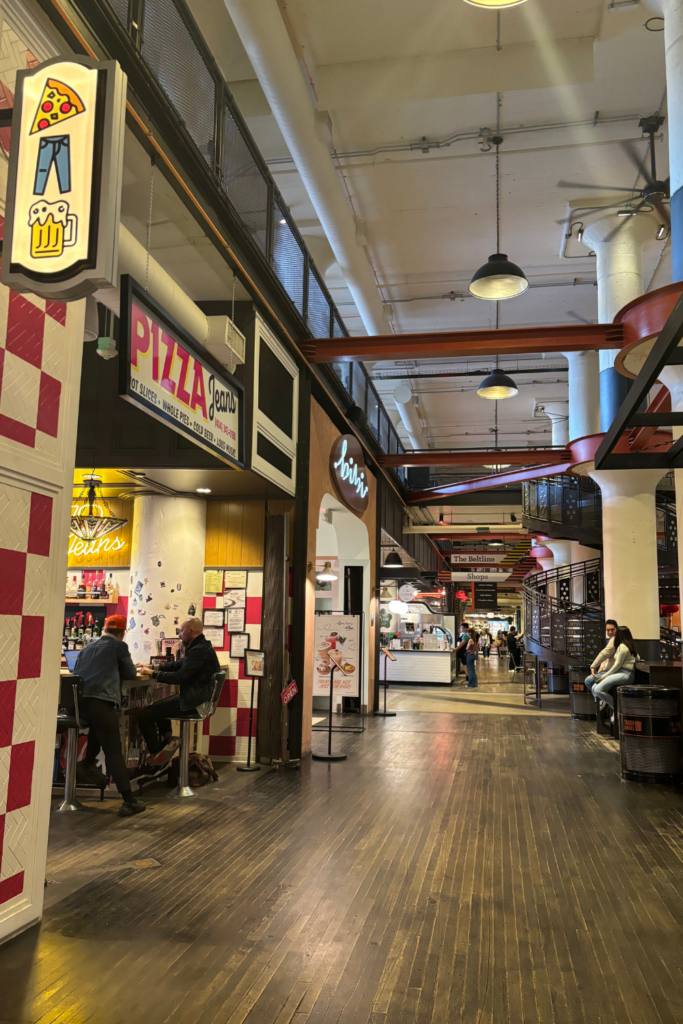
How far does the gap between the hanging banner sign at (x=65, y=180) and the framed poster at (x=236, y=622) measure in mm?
5950

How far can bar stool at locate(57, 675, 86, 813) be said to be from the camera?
6004mm

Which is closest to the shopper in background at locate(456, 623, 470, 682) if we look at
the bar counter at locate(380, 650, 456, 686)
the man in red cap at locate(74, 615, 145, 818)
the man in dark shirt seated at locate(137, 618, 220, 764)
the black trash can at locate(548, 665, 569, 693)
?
the bar counter at locate(380, 650, 456, 686)

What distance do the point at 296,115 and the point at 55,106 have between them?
4.71 m

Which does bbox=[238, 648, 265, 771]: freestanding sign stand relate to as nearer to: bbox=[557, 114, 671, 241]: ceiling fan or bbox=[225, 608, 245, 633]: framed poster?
bbox=[225, 608, 245, 633]: framed poster

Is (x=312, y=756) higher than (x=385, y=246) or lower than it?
lower

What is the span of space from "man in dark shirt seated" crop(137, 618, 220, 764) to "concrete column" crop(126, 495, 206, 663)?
106 cm

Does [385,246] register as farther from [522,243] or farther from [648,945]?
[648,945]

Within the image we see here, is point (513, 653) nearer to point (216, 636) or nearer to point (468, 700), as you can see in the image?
point (468, 700)

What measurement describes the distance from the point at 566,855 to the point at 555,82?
6828 millimetres

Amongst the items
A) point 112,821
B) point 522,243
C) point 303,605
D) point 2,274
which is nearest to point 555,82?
point 522,243

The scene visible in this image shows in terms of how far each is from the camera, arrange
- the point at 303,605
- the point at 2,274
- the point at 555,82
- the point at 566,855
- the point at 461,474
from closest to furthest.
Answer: the point at 2,274
the point at 566,855
the point at 555,82
the point at 303,605
the point at 461,474

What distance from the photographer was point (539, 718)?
1297 cm

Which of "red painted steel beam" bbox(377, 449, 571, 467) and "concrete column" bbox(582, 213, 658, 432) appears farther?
"red painted steel beam" bbox(377, 449, 571, 467)

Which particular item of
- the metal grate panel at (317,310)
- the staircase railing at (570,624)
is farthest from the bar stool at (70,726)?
the staircase railing at (570,624)
